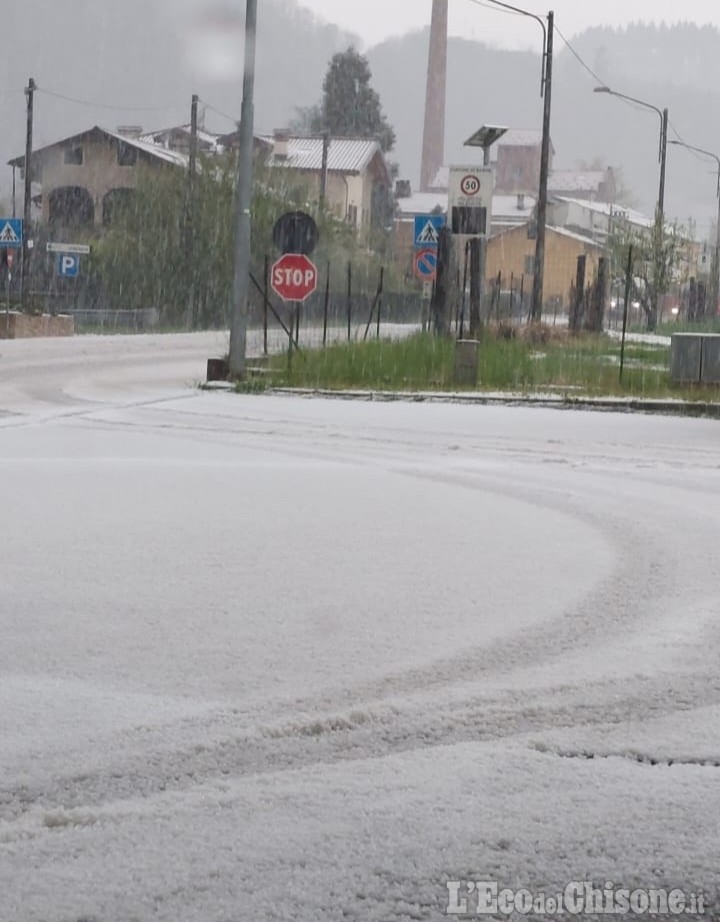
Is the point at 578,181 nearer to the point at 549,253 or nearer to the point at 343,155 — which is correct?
the point at 549,253

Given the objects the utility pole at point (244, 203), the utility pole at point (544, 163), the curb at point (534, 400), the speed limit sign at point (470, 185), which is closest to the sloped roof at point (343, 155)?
the utility pole at point (544, 163)

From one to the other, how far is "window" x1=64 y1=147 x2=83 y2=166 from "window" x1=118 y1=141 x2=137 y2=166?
Answer: 7.10ft

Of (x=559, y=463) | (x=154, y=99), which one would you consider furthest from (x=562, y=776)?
(x=154, y=99)

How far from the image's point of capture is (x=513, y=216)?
349 ft

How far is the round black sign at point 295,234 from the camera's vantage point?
76.0 ft

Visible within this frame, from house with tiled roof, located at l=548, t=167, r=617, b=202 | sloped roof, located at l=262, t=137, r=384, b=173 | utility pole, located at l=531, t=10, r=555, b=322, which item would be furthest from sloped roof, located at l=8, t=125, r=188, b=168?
house with tiled roof, located at l=548, t=167, r=617, b=202

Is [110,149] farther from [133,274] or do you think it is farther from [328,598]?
[328,598]

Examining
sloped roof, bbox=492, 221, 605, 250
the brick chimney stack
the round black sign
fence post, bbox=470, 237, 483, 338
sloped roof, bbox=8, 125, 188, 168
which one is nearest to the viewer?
the round black sign

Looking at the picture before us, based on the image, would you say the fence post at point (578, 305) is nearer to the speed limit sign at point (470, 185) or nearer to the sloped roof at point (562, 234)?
the speed limit sign at point (470, 185)

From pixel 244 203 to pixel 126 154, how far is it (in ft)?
191

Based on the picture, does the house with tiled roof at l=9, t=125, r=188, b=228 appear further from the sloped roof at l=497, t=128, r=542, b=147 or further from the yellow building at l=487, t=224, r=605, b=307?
the sloped roof at l=497, t=128, r=542, b=147

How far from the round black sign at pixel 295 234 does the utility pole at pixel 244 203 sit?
1.37 meters

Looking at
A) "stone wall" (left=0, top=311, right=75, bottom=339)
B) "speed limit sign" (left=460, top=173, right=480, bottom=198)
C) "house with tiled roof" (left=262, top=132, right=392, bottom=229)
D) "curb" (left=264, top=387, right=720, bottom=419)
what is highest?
"house with tiled roof" (left=262, top=132, right=392, bottom=229)

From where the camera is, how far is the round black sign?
23156mm
